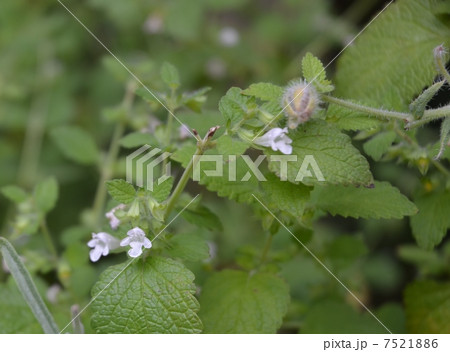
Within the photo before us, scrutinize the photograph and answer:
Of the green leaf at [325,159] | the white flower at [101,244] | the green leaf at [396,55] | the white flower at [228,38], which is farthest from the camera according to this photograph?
the white flower at [228,38]

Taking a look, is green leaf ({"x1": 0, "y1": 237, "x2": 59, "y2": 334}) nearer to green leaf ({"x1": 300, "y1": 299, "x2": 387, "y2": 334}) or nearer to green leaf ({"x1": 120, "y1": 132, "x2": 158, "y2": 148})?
green leaf ({"x1": 120, "y1": 132, "x2": 158, "y2": 148})

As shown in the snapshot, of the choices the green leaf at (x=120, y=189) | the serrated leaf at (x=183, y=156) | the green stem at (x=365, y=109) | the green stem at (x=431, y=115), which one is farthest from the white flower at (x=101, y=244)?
the green stem at (x=431, y=115)

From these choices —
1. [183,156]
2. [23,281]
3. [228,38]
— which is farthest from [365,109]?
[228,38]

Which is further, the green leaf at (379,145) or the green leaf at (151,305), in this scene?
the green leaf at (379,145)

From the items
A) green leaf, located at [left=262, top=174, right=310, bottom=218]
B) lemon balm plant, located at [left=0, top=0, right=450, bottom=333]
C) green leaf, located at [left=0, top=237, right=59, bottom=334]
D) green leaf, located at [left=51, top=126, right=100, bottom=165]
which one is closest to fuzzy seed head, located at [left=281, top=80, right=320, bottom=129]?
lemon balm plant, located at [left=0, top=0, right=450, bottom=333]

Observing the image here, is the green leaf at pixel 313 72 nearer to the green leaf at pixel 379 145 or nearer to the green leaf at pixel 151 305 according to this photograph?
the green leaf at pixel 379 145

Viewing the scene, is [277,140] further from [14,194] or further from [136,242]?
[14,194]

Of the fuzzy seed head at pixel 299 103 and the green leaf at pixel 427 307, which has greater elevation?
the fuzzy seed head at pixel 299 103
